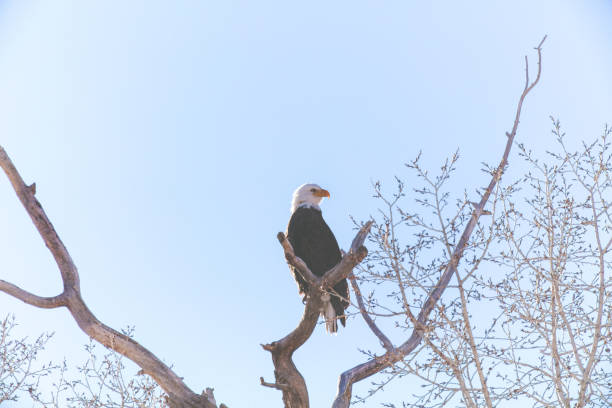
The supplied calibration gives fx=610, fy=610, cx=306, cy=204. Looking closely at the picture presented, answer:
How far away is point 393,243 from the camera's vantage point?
3.72m

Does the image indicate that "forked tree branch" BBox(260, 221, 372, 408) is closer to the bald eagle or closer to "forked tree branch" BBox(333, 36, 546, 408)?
"forked tree branch" BBox(333, 36, 546, 408)

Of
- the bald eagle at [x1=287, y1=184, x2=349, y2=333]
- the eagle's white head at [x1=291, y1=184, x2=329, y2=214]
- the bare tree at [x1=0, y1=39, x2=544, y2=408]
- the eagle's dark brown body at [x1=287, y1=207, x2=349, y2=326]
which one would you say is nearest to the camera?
the bare tree at [x1=0, y1=39, x2=544, y2=408]

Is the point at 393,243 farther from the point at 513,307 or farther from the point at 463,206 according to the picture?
the point at 513,307

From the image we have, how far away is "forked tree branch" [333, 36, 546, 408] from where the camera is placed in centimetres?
376

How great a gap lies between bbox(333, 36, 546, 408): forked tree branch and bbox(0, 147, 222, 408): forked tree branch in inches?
36.9

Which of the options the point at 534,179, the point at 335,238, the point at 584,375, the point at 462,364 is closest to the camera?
the point at 584,375

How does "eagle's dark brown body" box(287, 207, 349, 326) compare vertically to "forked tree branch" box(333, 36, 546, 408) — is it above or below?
above

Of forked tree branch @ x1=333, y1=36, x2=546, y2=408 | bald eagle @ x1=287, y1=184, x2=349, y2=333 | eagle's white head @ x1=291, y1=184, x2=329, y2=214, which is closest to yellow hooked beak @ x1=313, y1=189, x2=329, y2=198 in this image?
eagle's white head @ x1=291, y1=184, x2=329, y2=214

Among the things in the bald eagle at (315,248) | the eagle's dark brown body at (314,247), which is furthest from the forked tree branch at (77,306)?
the eagle's dark brown body at (314,247)

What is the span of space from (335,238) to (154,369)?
223 cm

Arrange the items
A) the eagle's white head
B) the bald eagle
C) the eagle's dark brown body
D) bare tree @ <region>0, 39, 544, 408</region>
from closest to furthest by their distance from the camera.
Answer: bare tree @ <region>0, 39, 544, 408</region>, the bald eagle, the eagle's dark brown body, the eagle's white head

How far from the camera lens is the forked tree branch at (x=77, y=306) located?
3648 mm

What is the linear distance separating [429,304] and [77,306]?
2226 millimetres

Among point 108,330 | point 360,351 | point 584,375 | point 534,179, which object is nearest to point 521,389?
point 584,375
